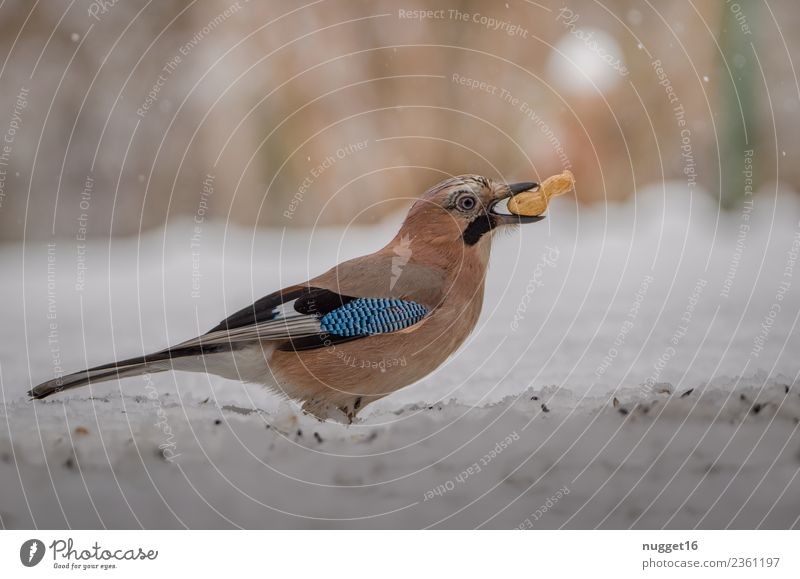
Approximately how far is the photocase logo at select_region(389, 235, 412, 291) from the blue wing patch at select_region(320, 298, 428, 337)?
4 cm

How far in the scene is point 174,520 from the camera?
1338 mm

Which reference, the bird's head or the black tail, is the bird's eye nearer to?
the bird's head

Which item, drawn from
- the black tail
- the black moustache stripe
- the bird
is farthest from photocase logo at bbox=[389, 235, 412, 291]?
the black tail

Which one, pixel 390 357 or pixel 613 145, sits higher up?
pixel 613 145

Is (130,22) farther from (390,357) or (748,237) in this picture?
(748,237)

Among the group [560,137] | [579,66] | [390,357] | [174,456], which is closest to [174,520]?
[174,456]

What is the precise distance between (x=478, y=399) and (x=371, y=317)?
0.26 metres

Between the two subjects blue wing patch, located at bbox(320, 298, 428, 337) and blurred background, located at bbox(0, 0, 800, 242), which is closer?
A: blue wing patch, located at bbox(320, 298, 428, 337)

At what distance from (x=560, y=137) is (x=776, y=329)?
0.57 meters

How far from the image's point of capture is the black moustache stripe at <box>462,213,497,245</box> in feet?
4.30
